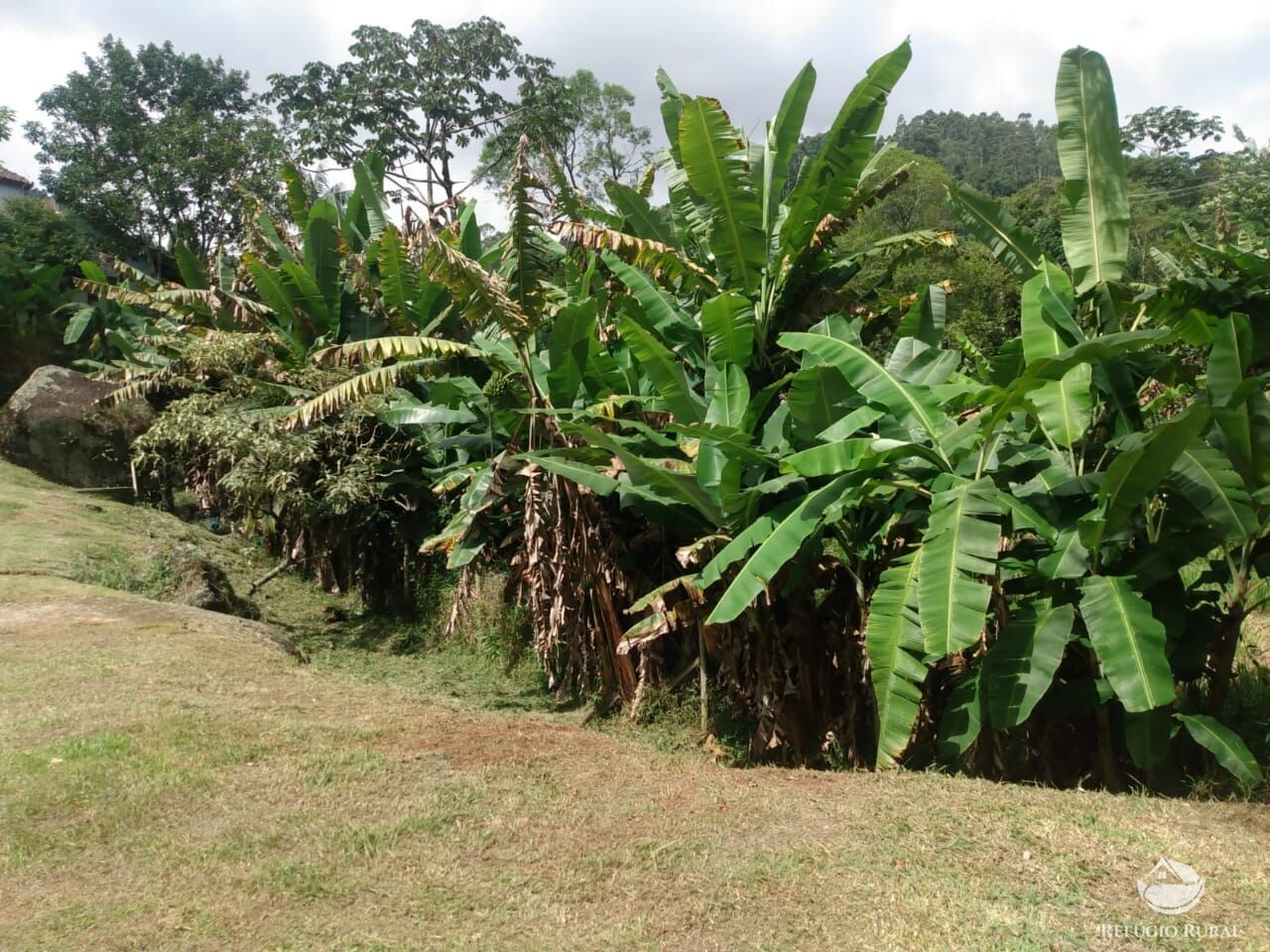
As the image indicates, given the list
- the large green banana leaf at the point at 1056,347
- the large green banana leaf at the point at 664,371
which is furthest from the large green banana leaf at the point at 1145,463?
the large green banana leaf at the point at 664,371

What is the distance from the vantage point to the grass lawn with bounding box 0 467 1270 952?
3.97m

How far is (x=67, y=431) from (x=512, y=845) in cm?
1323

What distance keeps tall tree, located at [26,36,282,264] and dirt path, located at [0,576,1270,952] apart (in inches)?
884

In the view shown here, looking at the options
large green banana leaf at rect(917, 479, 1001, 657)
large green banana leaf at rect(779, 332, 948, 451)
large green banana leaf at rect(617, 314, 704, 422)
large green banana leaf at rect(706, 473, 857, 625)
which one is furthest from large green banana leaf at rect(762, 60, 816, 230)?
large green banana leaf at rect(917, 479, 1001, 657)

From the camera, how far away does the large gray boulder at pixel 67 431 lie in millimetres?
15016

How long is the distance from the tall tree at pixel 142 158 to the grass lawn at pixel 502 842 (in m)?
22.2

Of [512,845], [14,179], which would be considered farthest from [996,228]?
[14,179]

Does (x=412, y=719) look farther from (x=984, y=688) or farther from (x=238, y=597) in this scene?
(x=238, y=597)

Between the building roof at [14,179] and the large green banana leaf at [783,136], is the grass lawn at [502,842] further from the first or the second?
the building roof at [14,179]

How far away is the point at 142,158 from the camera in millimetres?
26625

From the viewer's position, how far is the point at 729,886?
4.34m

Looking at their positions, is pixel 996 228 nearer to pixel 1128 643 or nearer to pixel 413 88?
pixel 1128 643

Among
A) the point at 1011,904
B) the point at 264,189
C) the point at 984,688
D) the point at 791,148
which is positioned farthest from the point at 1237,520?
the point at 264,189

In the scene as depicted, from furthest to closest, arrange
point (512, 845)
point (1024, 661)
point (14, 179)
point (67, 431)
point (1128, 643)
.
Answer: point (14, 179)
point (67, 431)
point (1024, 661)
point (1128, 643)
point (512, 845)
